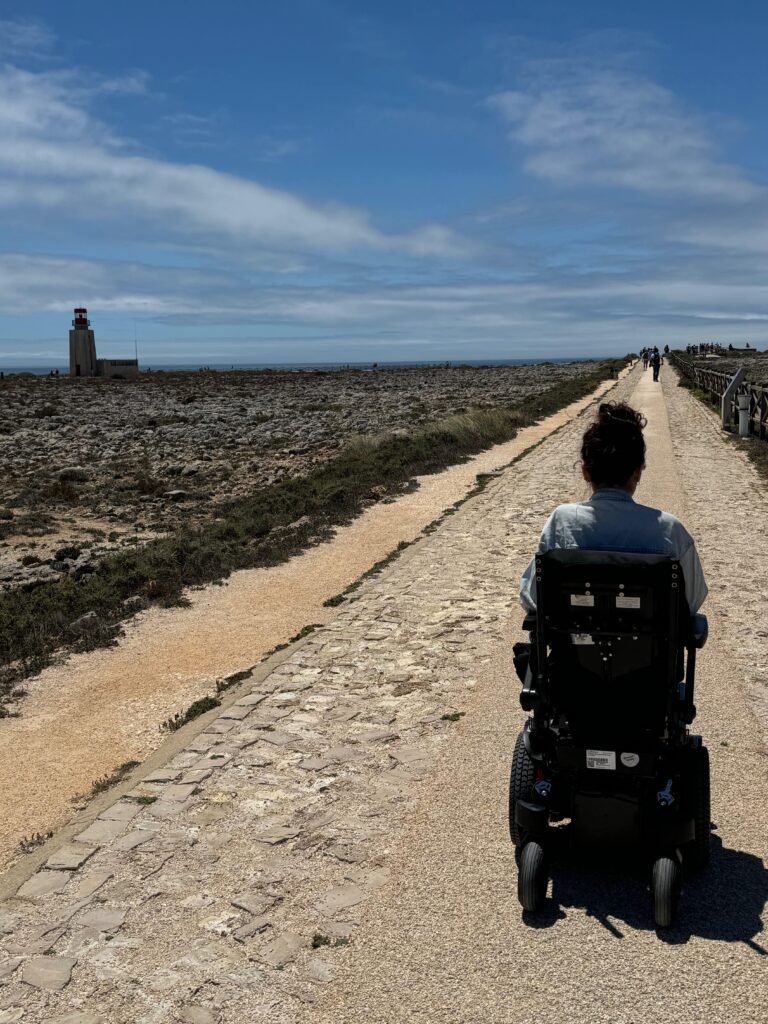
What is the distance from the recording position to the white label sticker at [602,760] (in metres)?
3.63

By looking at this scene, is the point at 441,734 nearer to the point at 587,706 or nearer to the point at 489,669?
the point at 489,669

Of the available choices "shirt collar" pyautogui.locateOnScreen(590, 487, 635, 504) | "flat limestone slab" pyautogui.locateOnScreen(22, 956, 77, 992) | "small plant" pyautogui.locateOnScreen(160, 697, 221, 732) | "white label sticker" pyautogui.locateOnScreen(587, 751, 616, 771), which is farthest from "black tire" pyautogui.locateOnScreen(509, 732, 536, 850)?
"small plant" pyautogui.locateOnScreen(160, 697, 221, 732)

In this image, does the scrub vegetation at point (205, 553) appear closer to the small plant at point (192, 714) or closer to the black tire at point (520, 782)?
the small plant at point (192, 714)

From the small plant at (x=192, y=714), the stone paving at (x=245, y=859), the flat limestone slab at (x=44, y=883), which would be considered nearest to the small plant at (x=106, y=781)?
the stone paving at (x=245, y=859)

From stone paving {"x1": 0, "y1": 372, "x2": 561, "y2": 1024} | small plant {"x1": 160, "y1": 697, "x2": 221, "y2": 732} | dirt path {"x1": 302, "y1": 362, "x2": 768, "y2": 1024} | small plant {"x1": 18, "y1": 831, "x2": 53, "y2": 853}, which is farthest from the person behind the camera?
small plant {"x1": 160, "y1": 697, "x2": 221, "y2": 732}

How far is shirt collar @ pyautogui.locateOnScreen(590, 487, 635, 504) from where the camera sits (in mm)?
3717

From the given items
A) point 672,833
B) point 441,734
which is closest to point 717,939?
point 672,833

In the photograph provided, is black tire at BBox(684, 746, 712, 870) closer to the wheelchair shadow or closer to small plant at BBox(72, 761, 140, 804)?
the wheelchair shadow

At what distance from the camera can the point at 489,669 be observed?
688 cm

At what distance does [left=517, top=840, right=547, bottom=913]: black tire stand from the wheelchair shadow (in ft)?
0.27

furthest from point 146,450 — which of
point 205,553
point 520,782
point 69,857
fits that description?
point 520,782

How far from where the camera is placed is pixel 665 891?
3.50 m

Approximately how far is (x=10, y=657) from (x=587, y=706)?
21.4 feet

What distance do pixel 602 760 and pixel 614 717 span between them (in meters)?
0.18
